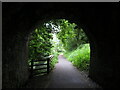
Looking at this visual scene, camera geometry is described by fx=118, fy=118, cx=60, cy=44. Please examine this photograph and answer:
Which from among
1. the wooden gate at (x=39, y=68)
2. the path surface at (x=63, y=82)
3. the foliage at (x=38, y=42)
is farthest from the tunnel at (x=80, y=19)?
the wooden gate at (x=39, y=68)

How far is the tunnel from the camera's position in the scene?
176 inches

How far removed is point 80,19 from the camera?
641 cm

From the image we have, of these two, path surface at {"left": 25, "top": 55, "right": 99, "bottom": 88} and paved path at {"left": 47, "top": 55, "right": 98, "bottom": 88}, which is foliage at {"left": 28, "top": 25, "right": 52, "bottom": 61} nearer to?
path surface at {"left": 25, "top": 55, "right": 99, "bottom": 88}

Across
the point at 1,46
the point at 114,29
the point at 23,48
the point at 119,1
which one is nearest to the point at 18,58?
the point at 23,48

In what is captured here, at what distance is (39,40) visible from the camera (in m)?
7.89

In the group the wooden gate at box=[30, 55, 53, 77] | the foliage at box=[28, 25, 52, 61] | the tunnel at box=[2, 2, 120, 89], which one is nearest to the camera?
the tunnel at box=[2, 2, 120, 89]

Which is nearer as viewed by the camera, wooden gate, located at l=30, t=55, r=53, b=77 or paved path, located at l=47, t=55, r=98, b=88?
paved path, located at l=47, t=55, r=98, b=88

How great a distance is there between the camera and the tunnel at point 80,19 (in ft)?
14.6

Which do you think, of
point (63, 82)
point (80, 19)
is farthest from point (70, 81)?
point (80, 19)

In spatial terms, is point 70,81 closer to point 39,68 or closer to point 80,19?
point 39,68

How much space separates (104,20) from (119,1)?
1.12 meters

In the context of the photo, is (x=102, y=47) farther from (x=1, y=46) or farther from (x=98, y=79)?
(x=1, y=46)

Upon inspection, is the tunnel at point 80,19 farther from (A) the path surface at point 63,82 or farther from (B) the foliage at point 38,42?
(B) the foliage at point 38,42

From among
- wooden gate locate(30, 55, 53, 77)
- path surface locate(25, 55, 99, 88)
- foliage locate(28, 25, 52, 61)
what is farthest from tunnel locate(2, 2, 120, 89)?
wooden gate locate(30, 55, 53, 77)
